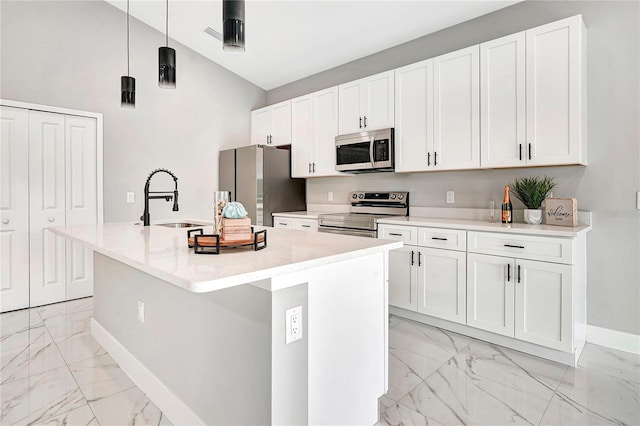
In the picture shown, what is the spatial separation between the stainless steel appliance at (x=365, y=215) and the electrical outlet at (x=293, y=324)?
6.91ft

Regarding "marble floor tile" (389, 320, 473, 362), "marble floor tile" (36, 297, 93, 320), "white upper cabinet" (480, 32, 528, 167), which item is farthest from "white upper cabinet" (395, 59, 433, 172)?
"marble floor tile" (36, 297, 93, 320)

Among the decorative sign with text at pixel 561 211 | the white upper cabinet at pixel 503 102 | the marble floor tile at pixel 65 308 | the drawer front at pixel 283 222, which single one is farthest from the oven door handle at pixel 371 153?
the marble floor tile at pixel 65 308

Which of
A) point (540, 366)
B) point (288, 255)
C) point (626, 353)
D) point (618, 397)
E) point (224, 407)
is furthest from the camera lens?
point (626, 353)

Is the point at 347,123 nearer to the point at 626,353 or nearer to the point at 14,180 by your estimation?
the point at 626,353

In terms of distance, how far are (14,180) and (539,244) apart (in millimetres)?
4620

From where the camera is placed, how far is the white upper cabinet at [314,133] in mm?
4109

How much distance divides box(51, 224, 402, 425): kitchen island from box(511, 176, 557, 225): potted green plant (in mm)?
1665

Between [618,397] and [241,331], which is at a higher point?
[241,331]

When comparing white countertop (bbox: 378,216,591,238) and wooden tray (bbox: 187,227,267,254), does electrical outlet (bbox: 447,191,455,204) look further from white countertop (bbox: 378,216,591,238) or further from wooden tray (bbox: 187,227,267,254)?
wooden tray (bbox: 187,227,267,254)

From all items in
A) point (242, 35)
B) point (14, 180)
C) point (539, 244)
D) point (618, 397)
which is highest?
point (242, 35)

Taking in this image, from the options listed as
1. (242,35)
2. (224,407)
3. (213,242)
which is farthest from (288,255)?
(242,35)

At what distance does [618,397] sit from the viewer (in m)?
1.93

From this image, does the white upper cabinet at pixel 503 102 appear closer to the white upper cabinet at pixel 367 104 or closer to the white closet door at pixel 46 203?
the white upper cabinet at pixel 367 104

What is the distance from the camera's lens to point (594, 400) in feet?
6.24
